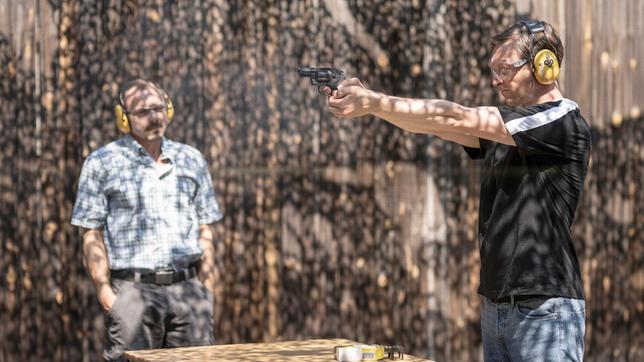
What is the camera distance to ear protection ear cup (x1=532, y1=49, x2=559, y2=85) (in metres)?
3.43

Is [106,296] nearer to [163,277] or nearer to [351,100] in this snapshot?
[163,277]

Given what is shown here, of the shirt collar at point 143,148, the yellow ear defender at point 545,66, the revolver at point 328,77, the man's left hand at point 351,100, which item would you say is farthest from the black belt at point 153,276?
the yellow ear defender at point 545,66

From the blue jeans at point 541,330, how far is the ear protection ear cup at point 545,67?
683 millimetres

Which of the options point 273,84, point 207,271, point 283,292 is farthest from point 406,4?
point 207,271

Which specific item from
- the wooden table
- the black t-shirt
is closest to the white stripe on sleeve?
the black t-shirt

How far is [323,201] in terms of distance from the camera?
6.79m

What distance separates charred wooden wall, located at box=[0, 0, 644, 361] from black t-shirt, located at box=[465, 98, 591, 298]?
134 inches

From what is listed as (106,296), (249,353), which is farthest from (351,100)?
(106,296)

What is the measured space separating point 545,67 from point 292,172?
11.3ft

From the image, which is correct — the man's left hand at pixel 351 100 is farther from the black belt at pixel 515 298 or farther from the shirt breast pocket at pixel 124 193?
the shirt breast pocket at pixel 124 193

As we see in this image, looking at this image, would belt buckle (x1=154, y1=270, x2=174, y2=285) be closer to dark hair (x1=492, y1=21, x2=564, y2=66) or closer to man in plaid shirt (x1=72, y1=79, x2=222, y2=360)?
man in plaid shirt (x1=72, y1=79, x2=222, y2=360)

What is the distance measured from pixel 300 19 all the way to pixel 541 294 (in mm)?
3747

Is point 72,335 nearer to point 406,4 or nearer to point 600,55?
point 406,4

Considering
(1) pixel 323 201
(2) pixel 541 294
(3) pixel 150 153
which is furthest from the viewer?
(1) pixel 323 201
